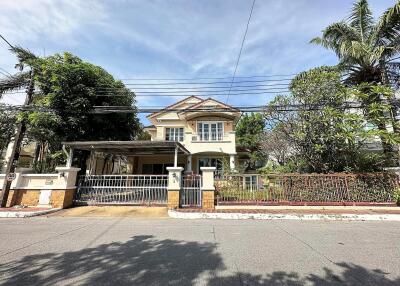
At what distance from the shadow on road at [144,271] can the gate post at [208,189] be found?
4938 mm

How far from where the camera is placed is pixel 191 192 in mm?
10672

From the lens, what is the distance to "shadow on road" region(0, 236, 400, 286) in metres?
3.59

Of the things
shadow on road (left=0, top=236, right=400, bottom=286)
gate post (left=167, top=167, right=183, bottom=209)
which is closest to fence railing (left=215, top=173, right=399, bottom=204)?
gate post (left=167, top=167, right=183, bottom=209)

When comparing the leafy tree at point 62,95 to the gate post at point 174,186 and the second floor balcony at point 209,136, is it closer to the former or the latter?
the gate post at point 174,186

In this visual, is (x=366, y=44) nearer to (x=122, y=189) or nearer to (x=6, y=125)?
(x=122, y=189)

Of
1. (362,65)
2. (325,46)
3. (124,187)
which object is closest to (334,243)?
(124,187)

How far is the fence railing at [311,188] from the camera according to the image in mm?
10359

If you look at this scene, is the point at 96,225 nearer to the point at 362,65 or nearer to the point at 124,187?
the point at 124,187

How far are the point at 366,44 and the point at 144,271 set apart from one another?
17521mm

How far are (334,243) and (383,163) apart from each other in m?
8.56

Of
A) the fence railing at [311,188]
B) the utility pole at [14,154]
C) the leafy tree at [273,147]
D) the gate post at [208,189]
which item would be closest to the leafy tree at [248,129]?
the leafy tree at [273,147]

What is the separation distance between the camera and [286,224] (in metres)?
8.15

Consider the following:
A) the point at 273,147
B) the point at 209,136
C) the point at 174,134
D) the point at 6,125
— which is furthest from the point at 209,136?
the point at 6,125

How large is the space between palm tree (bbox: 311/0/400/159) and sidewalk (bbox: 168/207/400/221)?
500cm
